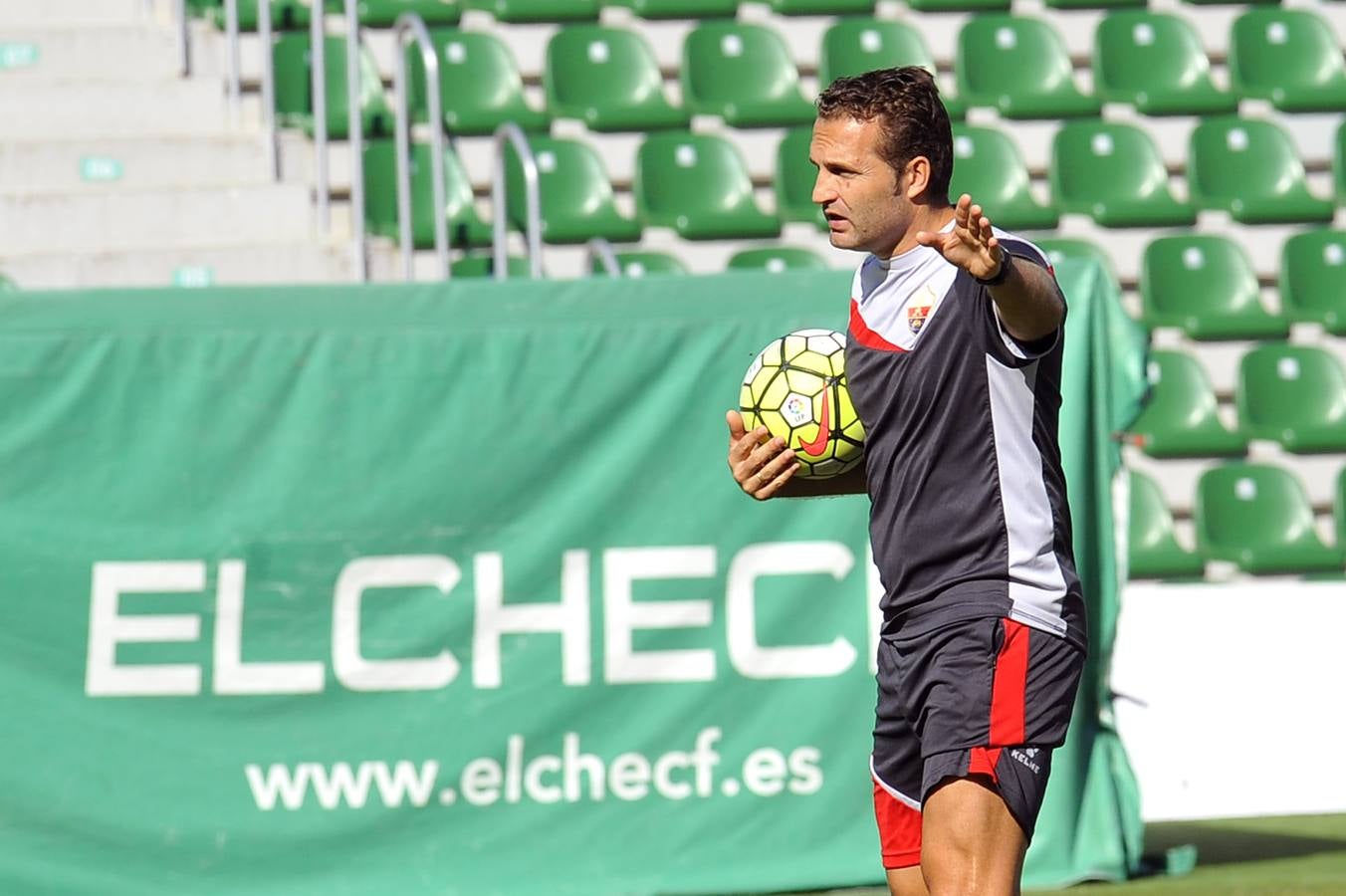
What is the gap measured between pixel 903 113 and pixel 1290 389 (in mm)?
7124

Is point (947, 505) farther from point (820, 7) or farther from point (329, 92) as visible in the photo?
point (820, 7)

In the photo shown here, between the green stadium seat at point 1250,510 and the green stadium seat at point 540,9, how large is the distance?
13.2 ft

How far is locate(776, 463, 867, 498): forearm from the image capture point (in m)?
3.70

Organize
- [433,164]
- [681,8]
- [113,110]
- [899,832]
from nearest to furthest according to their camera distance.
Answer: [899,832], [433,164], [113,110], [681,8]

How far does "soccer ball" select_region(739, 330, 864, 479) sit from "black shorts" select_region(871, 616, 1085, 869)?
0.42 m

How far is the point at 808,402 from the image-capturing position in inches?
148

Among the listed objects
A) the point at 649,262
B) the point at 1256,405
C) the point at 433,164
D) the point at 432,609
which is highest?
the point at 433,164

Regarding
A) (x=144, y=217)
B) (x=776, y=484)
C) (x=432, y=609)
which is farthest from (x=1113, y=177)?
(x=776, y=484)

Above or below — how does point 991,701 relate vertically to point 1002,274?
below

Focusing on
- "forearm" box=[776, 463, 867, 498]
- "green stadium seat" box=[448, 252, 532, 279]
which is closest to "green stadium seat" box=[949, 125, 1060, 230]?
"green stadium seat" box=[448, 252, 532, 279]

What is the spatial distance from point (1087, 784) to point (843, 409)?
2.73m

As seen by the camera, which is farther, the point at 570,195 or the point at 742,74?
the point at 742,74

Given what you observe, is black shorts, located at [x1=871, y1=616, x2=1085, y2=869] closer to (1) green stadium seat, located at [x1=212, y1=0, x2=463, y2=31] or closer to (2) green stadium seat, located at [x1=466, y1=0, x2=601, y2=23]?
(1) green stadium seat, located at [x1=212, y1=0, x2=463, y2=31]

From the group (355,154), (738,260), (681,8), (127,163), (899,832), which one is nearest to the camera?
(899,832)
